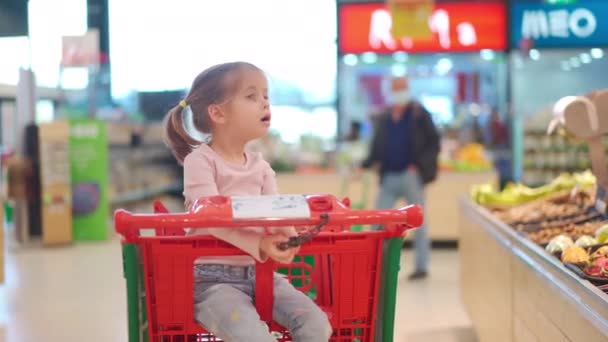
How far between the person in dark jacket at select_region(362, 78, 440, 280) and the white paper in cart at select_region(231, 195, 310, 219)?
15.6 ft

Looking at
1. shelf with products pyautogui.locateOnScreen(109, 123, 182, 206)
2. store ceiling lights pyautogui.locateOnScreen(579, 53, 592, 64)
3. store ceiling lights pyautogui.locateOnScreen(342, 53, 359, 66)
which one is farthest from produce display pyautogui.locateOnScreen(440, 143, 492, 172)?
shelf with products pyautogui.locateOnScreen(109, 123, 182, 206)

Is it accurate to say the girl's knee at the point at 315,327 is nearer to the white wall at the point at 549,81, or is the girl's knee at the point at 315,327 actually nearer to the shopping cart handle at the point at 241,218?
the shopping cart handle at the point at 241,218

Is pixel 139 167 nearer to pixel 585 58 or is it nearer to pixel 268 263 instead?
pixel 585 58

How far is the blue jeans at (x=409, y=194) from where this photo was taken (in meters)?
6.69

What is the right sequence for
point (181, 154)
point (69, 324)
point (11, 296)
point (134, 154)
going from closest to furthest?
point (181, 154)
point (69, 324)
point (11, 296)
point (134, 154)

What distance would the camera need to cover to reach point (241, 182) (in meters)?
2.40

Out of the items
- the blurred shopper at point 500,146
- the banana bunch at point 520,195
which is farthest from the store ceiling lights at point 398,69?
the banana bunch at point 520,195

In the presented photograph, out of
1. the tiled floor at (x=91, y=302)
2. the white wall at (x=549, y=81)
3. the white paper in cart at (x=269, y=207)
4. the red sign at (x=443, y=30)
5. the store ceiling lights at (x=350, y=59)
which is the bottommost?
the tiled floor at (x=91, y=302)

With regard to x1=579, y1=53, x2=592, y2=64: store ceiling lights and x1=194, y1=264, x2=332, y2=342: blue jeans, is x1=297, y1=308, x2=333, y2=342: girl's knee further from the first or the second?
x1=579, y1=53, x2=592, y2=64: store ceiling lights

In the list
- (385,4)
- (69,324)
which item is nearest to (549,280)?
(69,324)

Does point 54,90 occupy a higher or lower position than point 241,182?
higher

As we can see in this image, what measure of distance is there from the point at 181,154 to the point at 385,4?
769 cm

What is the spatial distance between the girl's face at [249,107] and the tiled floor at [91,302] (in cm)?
266

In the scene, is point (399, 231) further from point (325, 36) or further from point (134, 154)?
point (134, 154)
